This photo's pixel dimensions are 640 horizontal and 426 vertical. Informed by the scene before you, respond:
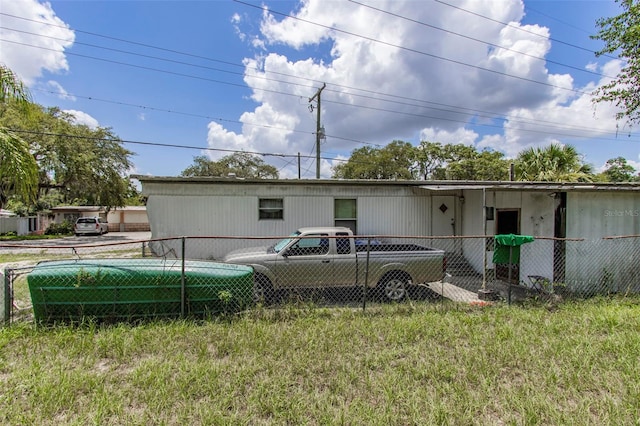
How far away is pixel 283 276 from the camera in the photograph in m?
5.98

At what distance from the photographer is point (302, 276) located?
608cm

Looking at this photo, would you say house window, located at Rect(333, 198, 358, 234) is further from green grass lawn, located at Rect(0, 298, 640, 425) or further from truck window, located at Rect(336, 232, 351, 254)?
green grass lawn, located at Rect(0, 298, 640, 425)

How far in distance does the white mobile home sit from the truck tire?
8.01ft

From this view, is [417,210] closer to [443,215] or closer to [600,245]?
[443,215]

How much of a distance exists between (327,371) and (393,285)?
130 inches

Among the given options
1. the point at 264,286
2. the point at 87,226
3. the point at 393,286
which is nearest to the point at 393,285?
the point at 393,286

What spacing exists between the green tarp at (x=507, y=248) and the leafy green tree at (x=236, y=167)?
37.5m

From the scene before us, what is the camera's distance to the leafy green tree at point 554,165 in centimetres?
1377

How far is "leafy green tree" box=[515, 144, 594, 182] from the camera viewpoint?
45.2ft

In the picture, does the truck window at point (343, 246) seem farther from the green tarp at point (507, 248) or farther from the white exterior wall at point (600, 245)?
the white exterior wall at point (600, 245)

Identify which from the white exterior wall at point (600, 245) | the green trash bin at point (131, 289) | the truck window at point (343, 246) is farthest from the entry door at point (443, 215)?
the green trash bin at point (131, 289)

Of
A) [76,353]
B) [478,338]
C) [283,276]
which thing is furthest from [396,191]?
[76,353]

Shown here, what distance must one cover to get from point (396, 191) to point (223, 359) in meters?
7.62

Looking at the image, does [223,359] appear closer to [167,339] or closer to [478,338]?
[167,339]
